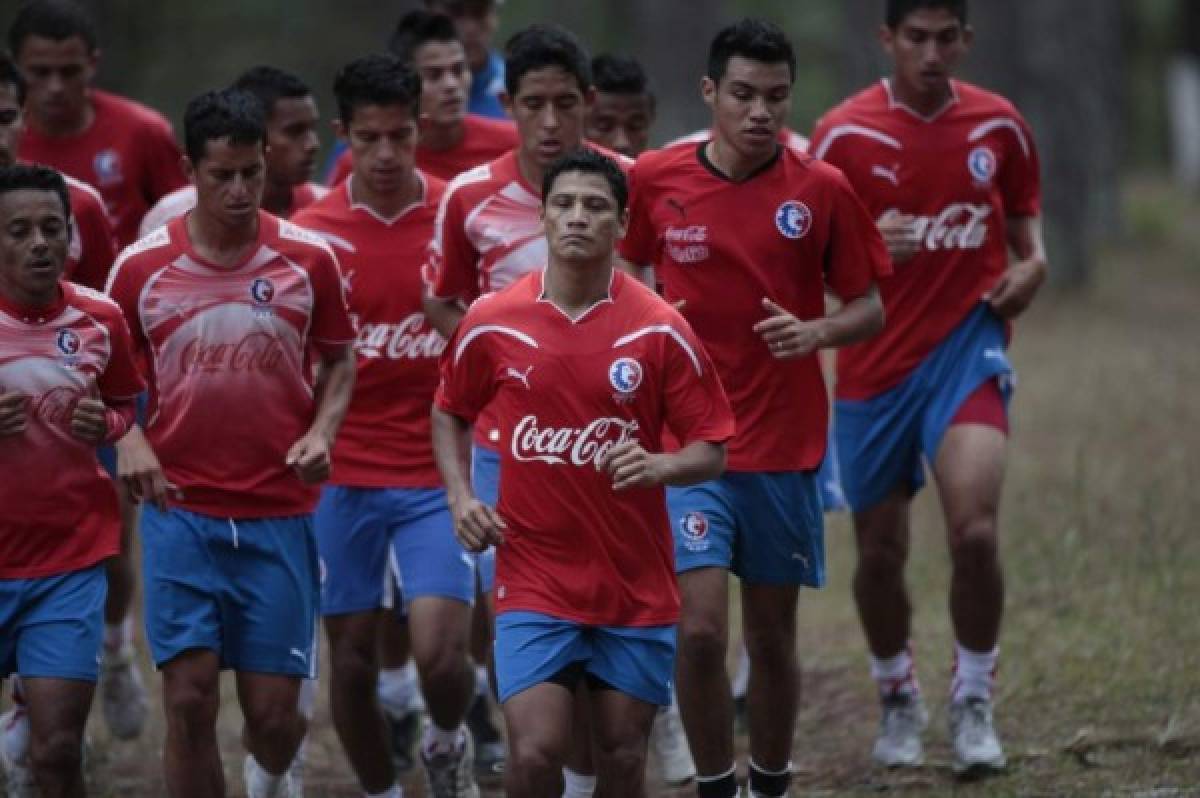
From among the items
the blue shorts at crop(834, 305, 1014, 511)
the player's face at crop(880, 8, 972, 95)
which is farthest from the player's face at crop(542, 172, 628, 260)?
the player's face at crop(880, 8, 972, 95)

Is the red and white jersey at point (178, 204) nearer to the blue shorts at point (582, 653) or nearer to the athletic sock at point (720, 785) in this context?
the blue shorts at point (582, 653)

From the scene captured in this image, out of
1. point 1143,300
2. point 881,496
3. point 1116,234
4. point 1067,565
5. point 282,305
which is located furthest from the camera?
point 1116,234

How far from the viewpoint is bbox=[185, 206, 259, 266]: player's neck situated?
8336 millimetres

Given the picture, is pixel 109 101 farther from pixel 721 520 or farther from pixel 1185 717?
pixel 1185 717

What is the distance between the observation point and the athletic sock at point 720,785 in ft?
27.6

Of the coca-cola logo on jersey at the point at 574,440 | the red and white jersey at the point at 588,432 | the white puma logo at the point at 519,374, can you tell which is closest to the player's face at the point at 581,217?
the red and white jersey at the point at 588,432

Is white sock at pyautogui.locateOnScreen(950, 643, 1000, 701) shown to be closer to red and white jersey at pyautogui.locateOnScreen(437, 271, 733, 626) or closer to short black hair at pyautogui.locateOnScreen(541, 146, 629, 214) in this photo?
red and white jersey at pyautogui.locateOnScreen(437, 271, 733, 626)

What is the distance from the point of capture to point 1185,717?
9875 mm

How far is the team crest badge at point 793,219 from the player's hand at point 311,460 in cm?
178

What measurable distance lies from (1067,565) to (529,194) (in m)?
5.28

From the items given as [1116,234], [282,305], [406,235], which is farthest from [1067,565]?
[1116,234]

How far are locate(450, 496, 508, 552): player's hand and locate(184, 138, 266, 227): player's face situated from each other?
4.75 ft

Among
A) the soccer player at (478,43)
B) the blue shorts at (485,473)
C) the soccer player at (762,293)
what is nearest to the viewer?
the soccer player at (762,293)

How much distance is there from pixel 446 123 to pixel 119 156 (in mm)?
1434
